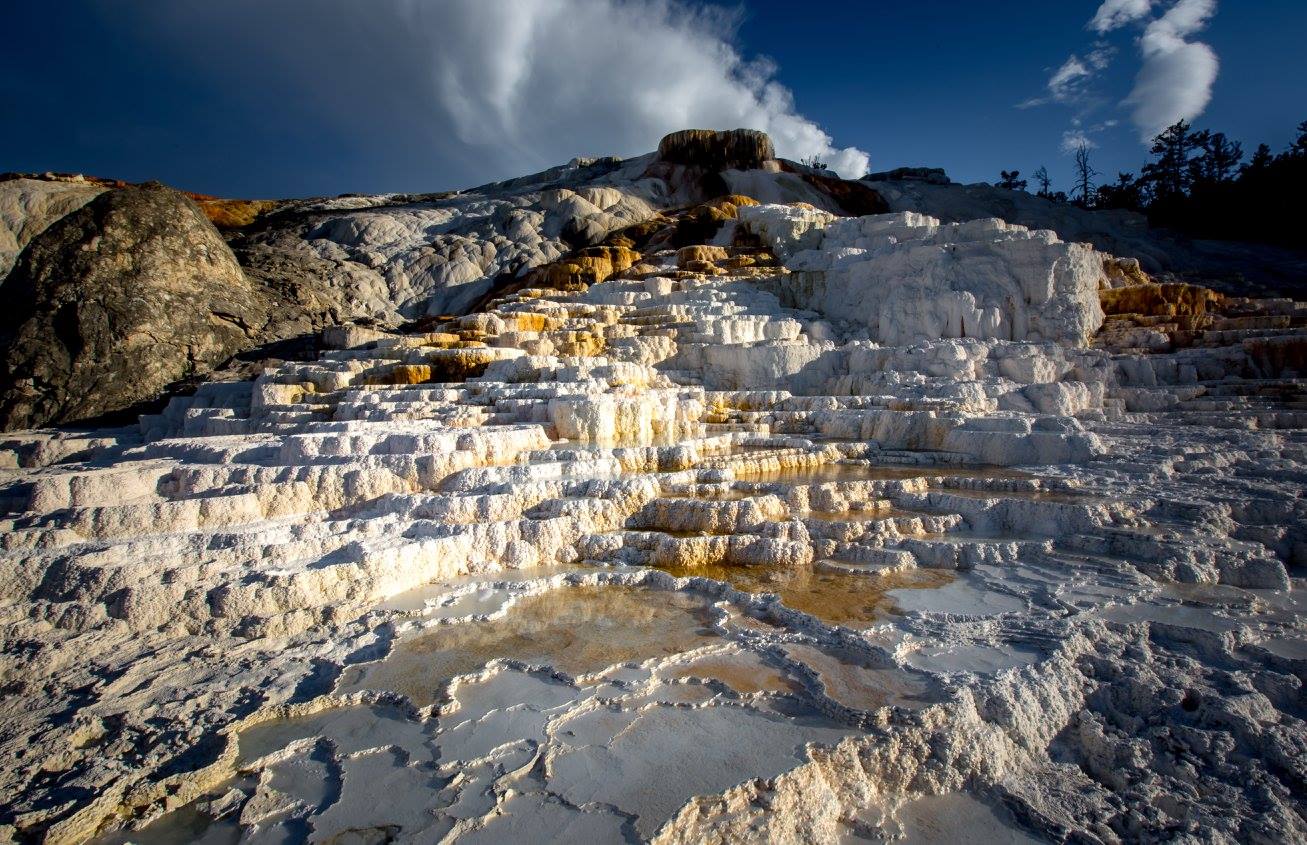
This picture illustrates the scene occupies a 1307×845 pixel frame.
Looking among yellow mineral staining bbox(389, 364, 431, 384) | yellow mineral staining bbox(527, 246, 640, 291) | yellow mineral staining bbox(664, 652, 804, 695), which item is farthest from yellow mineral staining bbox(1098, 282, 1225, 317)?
yellow mineral staining bbox(664, 652, 804, 695)

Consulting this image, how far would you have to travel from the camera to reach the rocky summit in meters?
2.63

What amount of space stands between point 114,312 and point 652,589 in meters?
14.3

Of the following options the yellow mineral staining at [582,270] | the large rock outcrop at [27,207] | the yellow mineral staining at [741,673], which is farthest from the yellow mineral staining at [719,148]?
the yellow mineral staining at [741,673]

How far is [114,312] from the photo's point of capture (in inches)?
519

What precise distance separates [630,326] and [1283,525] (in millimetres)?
10876

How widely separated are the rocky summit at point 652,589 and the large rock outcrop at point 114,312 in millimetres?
95

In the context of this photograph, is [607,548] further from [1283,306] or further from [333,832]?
[1283,306]

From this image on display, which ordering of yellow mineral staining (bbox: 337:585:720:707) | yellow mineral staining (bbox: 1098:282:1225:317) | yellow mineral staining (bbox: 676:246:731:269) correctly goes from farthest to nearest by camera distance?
yellow mineral staining (bbox: 676:246:731:269) → yellow mineral staining (bbox: 1098:282:1225:317) → yellow mineral staining (bbox: 337:585:720:707)

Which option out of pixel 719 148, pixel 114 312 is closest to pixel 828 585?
pixel 114 312

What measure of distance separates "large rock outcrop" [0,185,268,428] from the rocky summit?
10 centimetres

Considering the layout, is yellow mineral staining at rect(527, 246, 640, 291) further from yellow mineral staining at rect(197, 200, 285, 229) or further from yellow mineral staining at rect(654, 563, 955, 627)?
yellow mineral staining at rect(654, 563, 955, 627)

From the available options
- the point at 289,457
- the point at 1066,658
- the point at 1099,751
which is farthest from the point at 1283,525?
the point at 289,457

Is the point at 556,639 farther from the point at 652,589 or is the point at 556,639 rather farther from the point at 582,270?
the point at 582,270

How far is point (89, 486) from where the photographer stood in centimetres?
509
